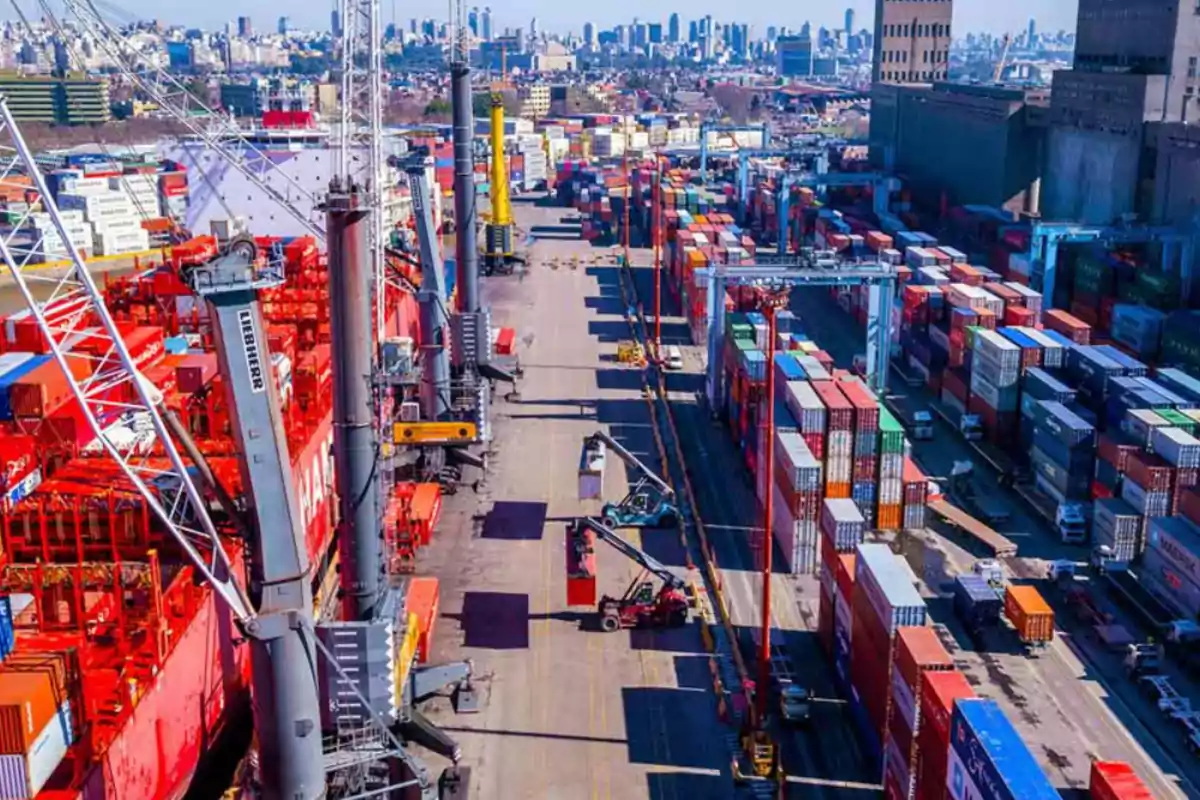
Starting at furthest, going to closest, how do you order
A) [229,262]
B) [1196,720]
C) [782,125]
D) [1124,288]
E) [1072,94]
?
[782,125]
[1072,94]
[1124,288]
[1196,720]
[229,262]

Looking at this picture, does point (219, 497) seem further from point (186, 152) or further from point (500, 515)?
point (186, 152)

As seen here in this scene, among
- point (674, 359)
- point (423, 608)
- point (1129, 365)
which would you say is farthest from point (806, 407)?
point (674, 359)

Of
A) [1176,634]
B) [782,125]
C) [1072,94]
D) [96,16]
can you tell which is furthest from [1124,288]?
[782,125]

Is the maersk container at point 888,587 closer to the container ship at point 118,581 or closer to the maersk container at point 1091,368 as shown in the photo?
the container ship at point 118,581

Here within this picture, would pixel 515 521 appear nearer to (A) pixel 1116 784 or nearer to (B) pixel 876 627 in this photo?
(B) pixel 876 627

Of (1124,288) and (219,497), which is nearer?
(219,497)

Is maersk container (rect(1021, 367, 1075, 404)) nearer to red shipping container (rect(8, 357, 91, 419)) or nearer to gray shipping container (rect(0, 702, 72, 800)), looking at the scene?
red shipping container (rect(8, 357, 91, 419))
